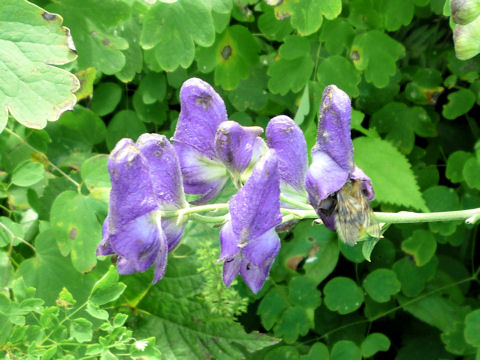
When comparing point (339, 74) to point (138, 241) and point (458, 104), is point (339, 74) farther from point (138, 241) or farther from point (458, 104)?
point (138, 241)

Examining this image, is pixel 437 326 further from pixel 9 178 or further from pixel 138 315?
pixel 9 178

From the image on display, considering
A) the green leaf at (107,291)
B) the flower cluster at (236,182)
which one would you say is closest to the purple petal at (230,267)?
the flower cluster at (236,182)

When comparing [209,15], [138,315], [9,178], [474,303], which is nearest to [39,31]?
[209,15]

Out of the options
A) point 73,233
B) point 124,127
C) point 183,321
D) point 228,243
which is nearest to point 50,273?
point 73,233

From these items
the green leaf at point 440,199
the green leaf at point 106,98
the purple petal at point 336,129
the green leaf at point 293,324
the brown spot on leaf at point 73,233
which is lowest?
the green leaf at point 293,324

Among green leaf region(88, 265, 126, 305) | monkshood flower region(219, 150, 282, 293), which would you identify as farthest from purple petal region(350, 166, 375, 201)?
green leaf region(88, 265, 126, 305)

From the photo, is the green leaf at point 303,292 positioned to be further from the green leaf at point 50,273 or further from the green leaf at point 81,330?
the green leaf at point 81,330

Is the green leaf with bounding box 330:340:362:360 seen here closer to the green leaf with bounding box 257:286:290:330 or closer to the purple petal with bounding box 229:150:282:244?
the green leaf with bounding box 257:286:290:330
